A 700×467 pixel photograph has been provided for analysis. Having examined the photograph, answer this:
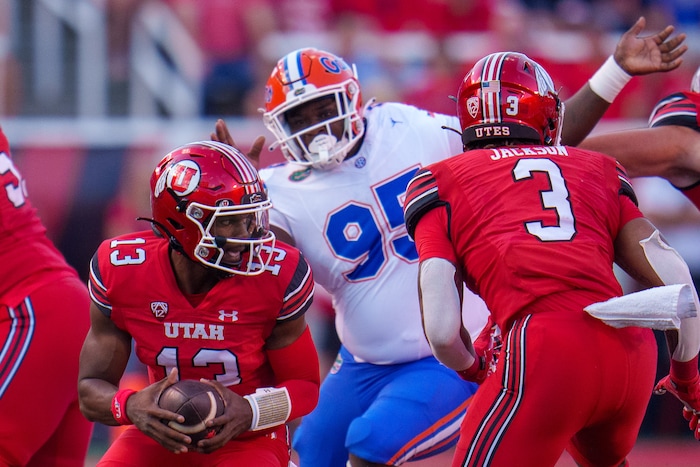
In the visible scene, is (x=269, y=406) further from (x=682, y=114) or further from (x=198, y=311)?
(x=682, y=114)

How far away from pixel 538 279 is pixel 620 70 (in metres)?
1.51

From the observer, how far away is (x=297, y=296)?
3.53m

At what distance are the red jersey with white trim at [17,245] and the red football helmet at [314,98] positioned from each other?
1047 millimetres

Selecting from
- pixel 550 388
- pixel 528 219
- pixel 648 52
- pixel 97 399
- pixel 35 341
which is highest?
pixel 648 52

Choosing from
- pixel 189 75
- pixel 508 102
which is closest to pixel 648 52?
pixel 508 102

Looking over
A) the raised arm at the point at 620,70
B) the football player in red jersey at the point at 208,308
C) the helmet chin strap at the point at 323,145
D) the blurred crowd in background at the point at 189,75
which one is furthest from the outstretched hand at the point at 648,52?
the blurred crowd in background at the point at 189,75

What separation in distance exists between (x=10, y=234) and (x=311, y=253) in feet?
3.90

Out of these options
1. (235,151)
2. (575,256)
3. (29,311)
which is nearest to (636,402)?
(575,256)

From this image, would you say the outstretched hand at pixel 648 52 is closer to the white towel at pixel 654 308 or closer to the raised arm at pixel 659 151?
A: the raised arm at pixel 659 151

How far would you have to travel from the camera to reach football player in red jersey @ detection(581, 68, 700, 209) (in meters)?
4.07

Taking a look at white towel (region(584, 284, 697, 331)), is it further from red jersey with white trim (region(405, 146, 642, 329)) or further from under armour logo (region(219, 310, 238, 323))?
under armour logo (region(219, 310, 238, 323))

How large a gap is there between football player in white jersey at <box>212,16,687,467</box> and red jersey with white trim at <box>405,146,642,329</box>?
0.94 meters

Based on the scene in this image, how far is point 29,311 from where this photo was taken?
3.97m

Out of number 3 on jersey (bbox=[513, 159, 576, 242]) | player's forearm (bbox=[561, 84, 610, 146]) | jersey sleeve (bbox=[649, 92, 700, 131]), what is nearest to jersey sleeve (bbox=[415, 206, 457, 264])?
number 3 on jersey (bbox=[513, 159, 576, 242])
